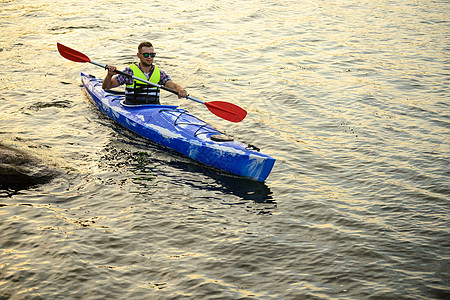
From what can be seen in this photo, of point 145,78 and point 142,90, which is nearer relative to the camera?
point 145,78

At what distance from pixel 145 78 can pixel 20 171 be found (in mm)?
2444

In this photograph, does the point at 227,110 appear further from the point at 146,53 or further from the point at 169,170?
the point at 146,53

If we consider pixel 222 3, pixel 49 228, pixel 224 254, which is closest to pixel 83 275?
pixel 49 228

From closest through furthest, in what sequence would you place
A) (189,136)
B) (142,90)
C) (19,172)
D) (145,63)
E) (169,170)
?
(19,172) < (169,170) < (189,136) < (145,63) < (142,90)

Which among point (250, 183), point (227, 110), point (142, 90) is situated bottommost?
point (250, 183)

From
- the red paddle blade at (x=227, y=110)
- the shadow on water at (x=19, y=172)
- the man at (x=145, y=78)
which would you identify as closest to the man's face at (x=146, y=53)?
the man at (x=145, y=78)

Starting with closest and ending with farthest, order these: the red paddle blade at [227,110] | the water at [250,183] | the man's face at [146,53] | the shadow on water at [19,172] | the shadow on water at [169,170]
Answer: the water at [250,183], the shadow on water at [19,172], the shadow on water at [169,170], the red paddle blade at [227,110], the man's face at [146,53]

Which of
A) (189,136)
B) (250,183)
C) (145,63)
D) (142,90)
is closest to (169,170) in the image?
(189,136)

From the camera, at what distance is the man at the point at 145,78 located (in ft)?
24.7

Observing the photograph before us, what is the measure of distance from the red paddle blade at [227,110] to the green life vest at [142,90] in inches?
41.2

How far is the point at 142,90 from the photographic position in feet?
25.8

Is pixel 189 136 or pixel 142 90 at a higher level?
pixel 142 90

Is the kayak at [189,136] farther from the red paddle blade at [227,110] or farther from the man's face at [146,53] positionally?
the man's face at [146,53]

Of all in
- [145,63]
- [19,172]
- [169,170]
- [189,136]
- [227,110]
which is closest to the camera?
[19,172]
